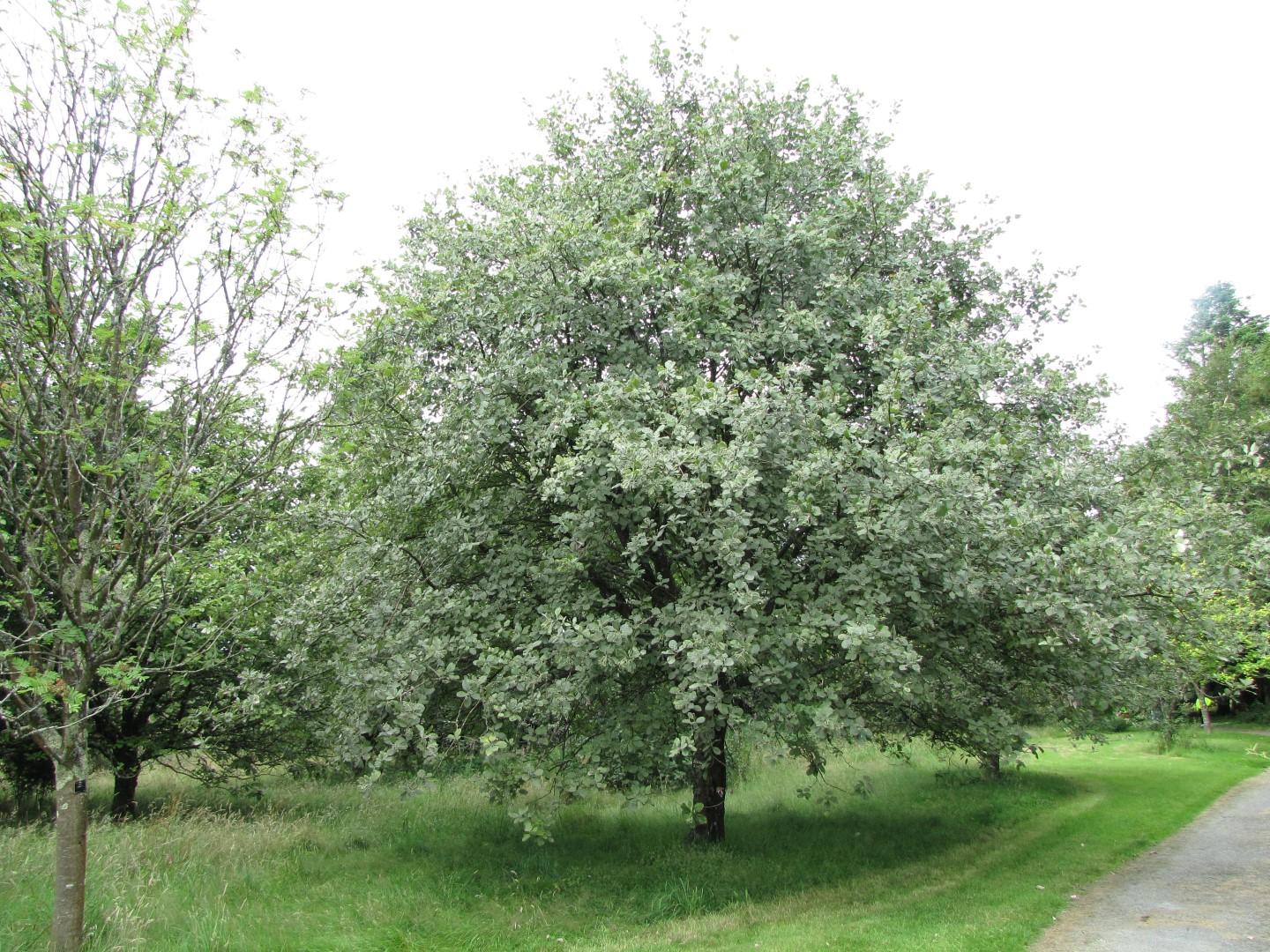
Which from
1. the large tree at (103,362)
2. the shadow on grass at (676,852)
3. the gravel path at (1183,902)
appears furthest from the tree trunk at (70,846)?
the gravel path at (1183,902)

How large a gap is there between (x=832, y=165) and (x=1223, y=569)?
7688mm

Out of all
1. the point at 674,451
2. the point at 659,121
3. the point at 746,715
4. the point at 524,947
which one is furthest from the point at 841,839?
the point at 659,121

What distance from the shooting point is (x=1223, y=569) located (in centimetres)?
885

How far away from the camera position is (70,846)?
651 centimetres

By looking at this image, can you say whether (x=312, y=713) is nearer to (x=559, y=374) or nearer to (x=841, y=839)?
(x=559, y=374)

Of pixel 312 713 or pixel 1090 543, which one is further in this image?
pixel 312 713

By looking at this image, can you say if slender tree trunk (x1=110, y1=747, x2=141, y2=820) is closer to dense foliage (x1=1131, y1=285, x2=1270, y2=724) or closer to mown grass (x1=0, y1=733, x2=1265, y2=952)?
mown grass (x1=0, y1=733, x2=1265, y2=952)

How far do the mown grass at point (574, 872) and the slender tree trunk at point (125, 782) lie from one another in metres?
0.32

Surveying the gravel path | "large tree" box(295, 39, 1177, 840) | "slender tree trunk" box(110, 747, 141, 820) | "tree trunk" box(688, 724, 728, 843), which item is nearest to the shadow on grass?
"tree trunk" box(688, 724, 728, 843)

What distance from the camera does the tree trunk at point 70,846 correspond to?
644cm

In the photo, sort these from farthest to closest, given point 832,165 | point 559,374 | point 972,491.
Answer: point 832,165
point 559,374
point 972,491

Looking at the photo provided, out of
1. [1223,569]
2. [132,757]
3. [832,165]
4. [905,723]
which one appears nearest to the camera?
[1223,569]

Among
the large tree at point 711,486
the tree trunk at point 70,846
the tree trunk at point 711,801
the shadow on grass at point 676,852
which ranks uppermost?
the large tree at point 711,486

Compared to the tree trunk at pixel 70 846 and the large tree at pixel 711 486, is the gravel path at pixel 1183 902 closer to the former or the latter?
the large tree at pixel 711 486
